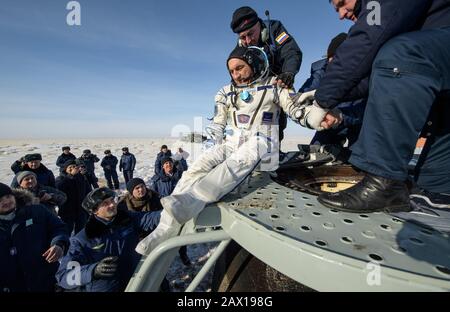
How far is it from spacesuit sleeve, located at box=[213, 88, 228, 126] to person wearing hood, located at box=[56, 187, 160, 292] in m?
1.69

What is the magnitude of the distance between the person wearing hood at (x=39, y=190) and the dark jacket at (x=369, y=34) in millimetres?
4792

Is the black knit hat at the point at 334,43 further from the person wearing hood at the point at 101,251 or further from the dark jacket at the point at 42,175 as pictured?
the dark jacket at the point at 42,175

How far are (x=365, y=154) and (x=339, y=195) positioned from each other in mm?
284

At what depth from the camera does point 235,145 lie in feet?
8.44

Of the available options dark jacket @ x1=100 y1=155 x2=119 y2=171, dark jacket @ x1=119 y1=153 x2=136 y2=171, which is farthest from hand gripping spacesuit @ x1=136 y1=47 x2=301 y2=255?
dark jacket @ x1=119 y1=153 x2=136 y2=171

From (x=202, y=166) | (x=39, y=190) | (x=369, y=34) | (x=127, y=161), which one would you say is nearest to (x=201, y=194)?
(x=202, y=166)

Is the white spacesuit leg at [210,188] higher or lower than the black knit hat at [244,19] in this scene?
lower

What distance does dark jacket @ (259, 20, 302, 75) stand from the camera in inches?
124

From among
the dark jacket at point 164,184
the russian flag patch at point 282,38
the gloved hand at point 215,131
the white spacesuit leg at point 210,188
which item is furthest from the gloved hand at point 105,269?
the dark jacket at point 164,184

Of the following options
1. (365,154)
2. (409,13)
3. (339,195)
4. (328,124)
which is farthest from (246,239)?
(409,13)

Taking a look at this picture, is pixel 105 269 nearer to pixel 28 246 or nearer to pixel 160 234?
pixel 160 234

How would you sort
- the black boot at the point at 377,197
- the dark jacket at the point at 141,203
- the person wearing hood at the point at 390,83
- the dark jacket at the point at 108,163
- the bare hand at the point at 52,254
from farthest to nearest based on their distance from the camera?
the dark jacket at the point at 108,163 → the dark jacket at the point at 141,203 → the bare hand at the point at 52,254 → the black boot at the point at 377,197 → the person wearing hood at the point at 390,83

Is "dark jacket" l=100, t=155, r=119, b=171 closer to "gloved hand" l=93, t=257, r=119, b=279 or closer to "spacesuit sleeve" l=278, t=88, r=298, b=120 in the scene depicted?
"gloved hand" l=93, t=257, r=119, b=279

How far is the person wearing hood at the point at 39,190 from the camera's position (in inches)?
171
